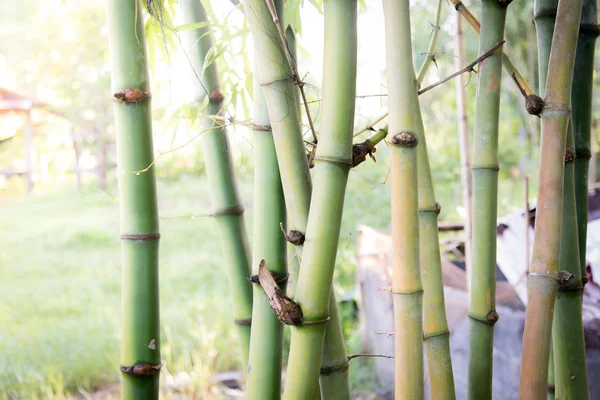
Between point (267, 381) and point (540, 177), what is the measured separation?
272mm

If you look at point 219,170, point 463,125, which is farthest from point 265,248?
point 463,125

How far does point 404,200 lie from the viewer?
404 millimetres

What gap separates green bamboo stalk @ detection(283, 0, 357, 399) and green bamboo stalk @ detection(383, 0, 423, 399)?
0.10ft

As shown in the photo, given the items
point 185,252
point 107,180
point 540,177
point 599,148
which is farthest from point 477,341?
point 107,180

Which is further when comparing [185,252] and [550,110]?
[185,252]

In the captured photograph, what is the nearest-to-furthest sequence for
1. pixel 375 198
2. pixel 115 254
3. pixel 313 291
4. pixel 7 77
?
pixel 313 291 < pixel 375 198 < pixel 115 254 < pixel 7 77

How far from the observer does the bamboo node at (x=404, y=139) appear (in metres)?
0.40

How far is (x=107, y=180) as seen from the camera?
4.30 metres

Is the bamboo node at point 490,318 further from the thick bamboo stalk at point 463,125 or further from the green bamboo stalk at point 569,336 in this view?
the thick bamboo stalk at point 463,125

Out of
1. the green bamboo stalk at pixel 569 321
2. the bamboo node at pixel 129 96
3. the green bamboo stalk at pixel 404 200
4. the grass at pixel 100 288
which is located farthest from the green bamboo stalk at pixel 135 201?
the grass at pixel 100 288

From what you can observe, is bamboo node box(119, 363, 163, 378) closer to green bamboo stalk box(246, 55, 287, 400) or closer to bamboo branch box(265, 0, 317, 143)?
green bamboo stalk box(246, 55, 287, 400)

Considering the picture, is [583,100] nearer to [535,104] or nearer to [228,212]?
[535,104]

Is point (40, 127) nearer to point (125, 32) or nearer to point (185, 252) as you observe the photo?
point (185, 252)

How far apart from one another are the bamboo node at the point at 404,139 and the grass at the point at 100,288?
0.70m
